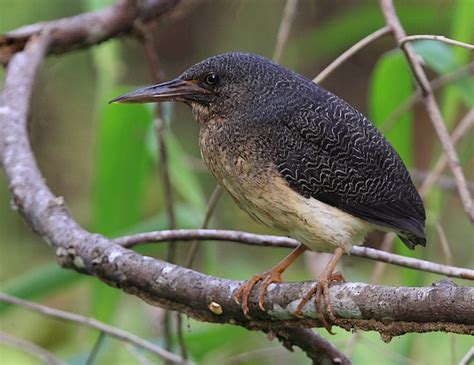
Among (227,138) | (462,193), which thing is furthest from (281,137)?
(462,193)

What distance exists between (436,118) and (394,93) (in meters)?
0.68

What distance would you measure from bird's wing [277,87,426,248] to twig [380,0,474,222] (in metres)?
0.18

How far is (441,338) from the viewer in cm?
439

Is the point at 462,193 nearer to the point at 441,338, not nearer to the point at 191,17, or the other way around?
the point at 441,338

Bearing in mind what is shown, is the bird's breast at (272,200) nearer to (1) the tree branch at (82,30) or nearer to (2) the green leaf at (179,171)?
(2) the green leaf at (179,171)

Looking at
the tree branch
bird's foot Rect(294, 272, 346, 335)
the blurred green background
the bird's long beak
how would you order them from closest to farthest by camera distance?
1. bird's foot Rect(294, 272, 346, 335)
2. the bird's long beak
3. the blurred green background
4. the tree branch

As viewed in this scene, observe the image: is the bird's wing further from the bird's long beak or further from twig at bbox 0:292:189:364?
twig at bbox 0:292:189:364

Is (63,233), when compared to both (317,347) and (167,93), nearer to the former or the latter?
(167,93)

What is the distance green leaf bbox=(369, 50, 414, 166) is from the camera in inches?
134

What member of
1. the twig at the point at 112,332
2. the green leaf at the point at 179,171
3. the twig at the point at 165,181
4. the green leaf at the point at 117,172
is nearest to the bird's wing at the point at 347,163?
the twig at the point at 165,181

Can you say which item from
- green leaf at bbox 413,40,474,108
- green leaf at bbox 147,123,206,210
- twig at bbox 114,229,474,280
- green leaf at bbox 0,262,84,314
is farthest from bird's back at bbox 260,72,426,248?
green leaf at bbox 0,262,84,314

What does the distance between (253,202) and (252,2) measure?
3.40 meters

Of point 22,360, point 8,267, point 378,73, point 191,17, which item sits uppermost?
point 191,17

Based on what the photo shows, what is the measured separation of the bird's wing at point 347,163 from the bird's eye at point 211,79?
10.2 inches
